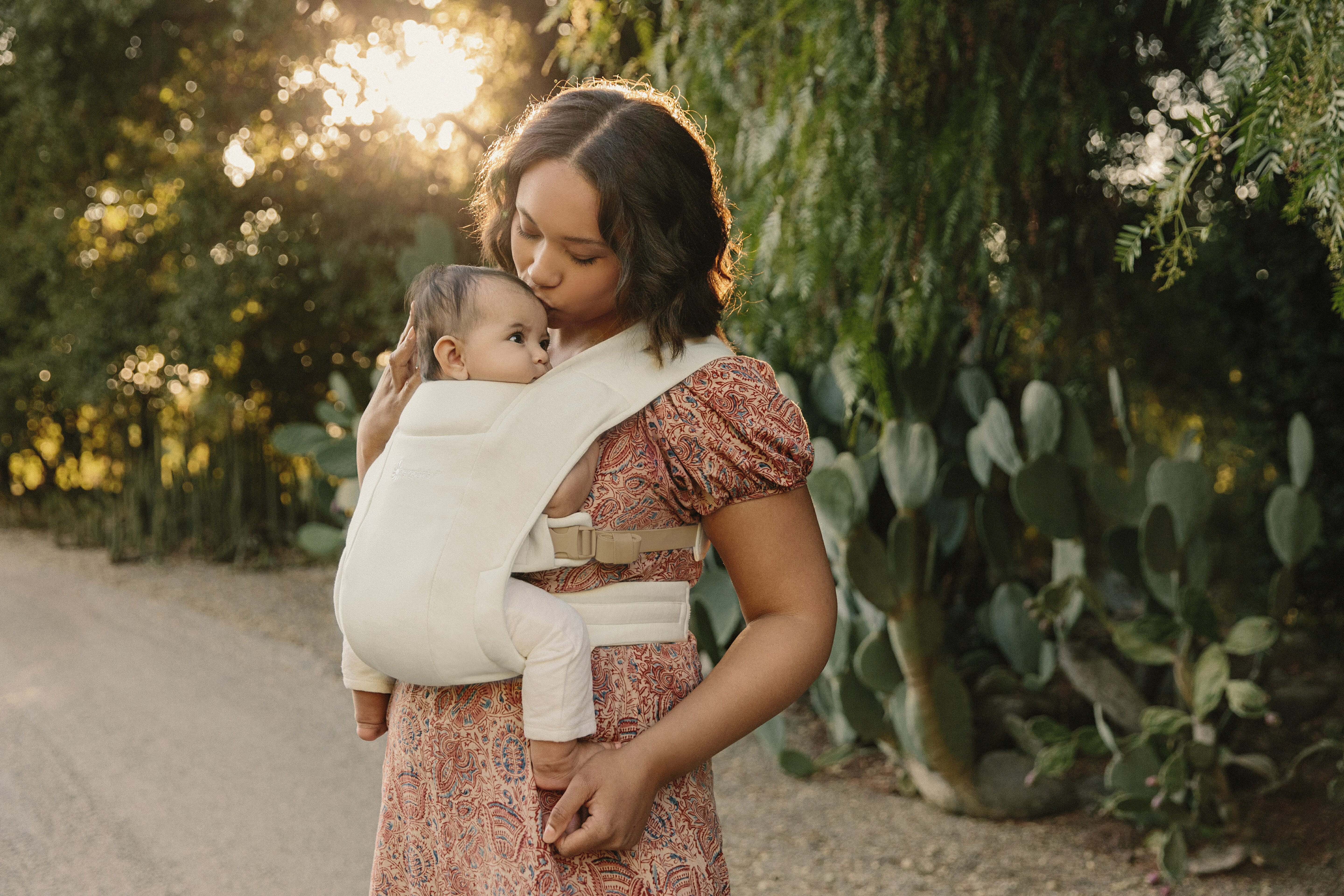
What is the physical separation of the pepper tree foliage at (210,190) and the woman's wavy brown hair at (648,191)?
16.1 ft

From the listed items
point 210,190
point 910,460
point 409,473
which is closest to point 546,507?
point 409,473

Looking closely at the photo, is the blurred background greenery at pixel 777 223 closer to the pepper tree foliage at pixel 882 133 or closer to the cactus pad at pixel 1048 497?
the pepper tree foliage at pixel 882 133

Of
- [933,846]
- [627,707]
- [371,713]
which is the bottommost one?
[933,846]

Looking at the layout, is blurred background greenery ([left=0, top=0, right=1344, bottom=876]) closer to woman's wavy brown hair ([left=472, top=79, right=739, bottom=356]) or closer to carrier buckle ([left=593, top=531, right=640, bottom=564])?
woman's wavy brown hair ([left=472, top=79, right=739, bottom=356])

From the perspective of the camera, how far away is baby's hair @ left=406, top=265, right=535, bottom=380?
118 centimetres

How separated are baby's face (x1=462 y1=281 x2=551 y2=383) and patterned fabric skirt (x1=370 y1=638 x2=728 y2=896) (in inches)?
12.6

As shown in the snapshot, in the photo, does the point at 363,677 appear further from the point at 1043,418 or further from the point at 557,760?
the point at 1043,418

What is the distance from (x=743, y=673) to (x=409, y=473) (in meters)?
0.41

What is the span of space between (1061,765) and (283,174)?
6.91m

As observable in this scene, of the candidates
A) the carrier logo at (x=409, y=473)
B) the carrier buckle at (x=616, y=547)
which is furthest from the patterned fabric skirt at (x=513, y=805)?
the carrier logo at (x=409, y=473)

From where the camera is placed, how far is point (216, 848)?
3.30m

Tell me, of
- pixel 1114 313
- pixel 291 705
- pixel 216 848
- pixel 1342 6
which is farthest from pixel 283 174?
pixel 1342 6

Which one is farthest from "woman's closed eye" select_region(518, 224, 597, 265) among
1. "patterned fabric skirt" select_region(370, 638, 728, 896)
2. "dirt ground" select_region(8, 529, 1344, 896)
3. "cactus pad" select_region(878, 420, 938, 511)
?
"dirt ground" select_region(8, 529, 1344, 896)

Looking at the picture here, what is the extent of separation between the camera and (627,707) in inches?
45.3
